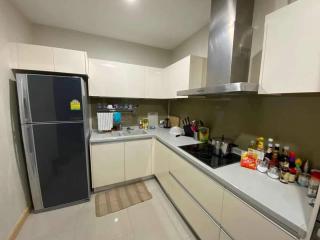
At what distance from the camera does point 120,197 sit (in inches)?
75.8

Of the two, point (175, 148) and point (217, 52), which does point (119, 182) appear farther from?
point (217, 52)

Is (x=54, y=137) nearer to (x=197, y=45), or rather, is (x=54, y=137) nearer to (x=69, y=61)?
(x=69, y=61)

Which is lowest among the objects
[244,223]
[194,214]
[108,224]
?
[108,224]

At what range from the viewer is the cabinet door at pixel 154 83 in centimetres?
233

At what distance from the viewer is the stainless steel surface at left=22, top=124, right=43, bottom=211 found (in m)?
1.45

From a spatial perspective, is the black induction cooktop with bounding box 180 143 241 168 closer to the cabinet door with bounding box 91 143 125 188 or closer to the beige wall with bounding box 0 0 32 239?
the cabinet door with bounding box 91 143 125 188

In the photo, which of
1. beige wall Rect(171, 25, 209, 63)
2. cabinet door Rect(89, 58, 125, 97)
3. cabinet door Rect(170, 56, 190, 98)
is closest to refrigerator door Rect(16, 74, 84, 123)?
cabinet door Rect(89, 58, 125, 97)

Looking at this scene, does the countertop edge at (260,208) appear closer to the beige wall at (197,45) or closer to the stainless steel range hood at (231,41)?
the stainless steel range hood at (231,41)

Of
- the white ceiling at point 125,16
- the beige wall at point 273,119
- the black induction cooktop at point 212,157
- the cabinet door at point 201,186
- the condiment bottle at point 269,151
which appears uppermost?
the white ceiling at point 125,16

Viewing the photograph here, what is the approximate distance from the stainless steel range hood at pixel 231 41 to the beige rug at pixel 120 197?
1.67 metres

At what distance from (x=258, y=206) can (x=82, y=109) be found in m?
1.85

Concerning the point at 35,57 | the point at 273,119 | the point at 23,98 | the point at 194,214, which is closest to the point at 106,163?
the point at 23,98

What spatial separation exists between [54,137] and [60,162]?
12.5 inches

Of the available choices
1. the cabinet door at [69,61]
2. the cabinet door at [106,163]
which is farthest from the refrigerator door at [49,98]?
the cabinet door at [106,163]
